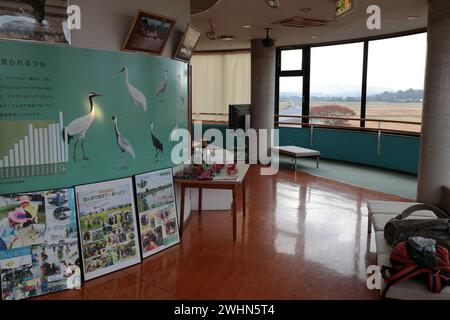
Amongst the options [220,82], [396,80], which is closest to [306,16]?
[396,80]

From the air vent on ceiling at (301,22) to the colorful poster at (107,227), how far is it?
504cm

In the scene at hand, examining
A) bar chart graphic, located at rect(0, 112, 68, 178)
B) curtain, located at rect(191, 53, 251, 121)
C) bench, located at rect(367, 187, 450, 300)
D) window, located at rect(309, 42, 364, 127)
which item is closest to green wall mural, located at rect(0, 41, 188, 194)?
bar chart graphic, located at rect(0, 112, 68, 178)

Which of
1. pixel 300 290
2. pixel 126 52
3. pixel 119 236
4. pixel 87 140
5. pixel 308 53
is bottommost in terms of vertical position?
pixel 300 290

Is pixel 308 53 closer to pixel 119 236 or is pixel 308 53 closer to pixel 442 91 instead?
pixel 442 91

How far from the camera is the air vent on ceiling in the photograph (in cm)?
787

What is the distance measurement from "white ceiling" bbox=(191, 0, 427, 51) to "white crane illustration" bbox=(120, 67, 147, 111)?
287 centimetres

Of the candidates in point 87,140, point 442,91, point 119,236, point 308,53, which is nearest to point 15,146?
point 87,140

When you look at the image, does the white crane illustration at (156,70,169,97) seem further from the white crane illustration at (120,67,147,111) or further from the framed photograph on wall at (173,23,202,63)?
the framed photograph on wall at (173,23,202,63)

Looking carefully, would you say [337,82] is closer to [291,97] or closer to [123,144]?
[291,97]

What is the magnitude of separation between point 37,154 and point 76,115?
0.50 metres

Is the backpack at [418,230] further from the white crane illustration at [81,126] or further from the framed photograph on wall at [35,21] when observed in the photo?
the framed photograph on wall at [35,21]

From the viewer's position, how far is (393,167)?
392 inches

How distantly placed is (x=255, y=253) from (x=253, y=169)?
18.1ft

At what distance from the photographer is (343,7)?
5.52m
